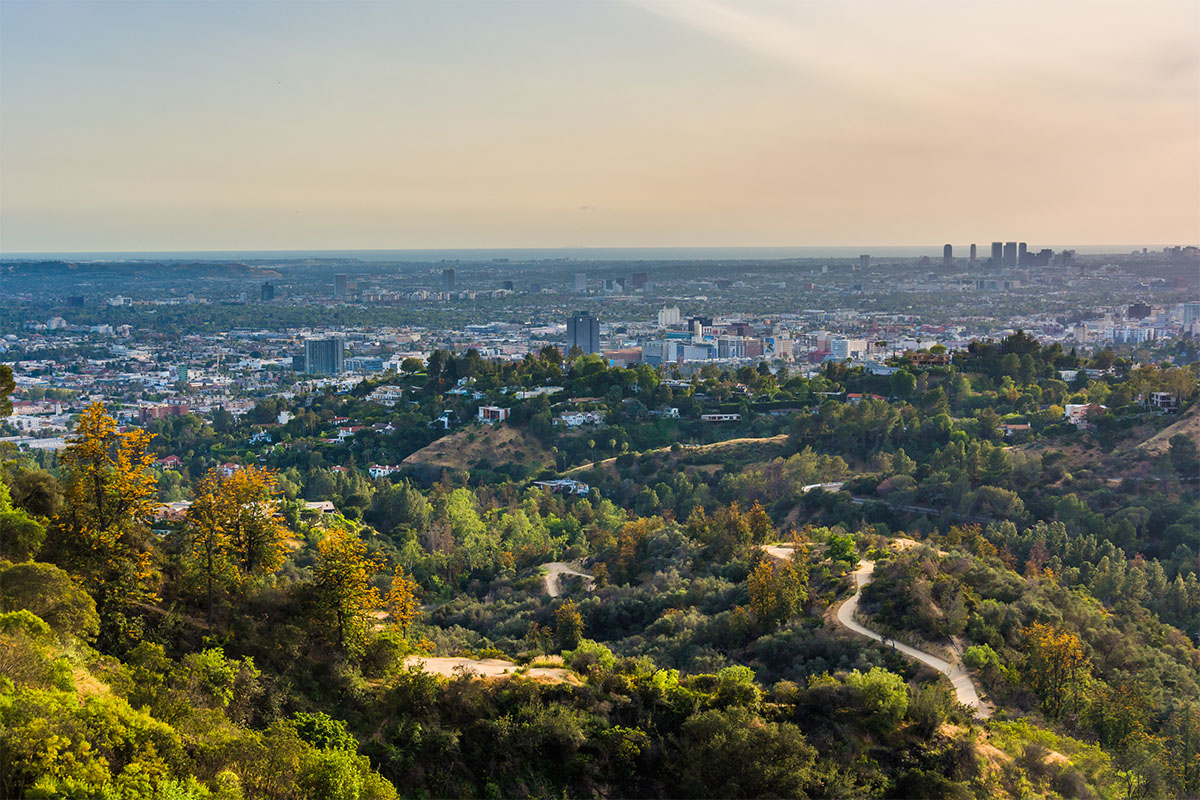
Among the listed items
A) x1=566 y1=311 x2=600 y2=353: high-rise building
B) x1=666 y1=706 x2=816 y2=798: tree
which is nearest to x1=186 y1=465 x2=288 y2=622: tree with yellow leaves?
x1=666 y1=706 x2=816 y2=798: tree

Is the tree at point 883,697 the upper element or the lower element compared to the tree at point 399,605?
lower

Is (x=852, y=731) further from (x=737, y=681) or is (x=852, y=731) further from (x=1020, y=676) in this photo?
(x=1020, y=676)

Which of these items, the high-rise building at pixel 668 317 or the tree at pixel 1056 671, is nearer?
the tree at pixel 1056 671

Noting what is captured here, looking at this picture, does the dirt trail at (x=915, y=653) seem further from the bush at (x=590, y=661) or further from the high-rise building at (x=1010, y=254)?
the high-rise building at (x=1010, y=254)

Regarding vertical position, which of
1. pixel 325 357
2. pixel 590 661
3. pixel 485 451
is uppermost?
pixel 590 661

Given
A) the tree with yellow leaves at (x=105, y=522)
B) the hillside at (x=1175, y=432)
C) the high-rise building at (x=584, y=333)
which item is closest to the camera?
the tree with yellow leaves at (x=105, y=522)

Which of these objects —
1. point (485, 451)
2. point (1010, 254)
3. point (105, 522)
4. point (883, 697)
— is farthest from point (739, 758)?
point (1010, 254)

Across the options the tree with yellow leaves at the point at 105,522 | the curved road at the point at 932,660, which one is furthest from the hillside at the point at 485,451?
the tree with yellow leaves at the point at 105,522

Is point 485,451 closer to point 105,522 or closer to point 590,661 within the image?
point 590,661
